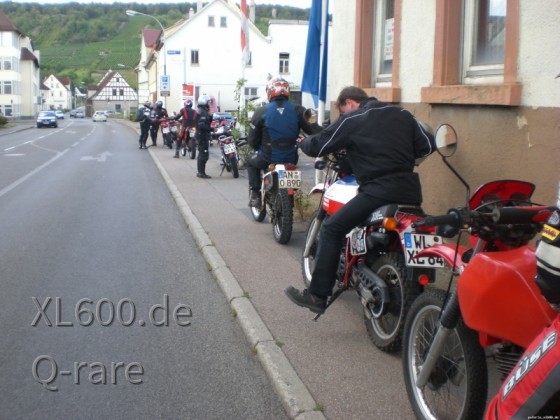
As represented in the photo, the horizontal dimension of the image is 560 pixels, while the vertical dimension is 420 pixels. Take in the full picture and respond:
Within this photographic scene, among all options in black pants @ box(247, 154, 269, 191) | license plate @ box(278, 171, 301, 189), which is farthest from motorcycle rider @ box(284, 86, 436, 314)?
black pants @ box(247, 154, 269, 191)

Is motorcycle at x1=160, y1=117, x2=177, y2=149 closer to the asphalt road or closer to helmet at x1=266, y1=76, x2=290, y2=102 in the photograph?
the asphalt road

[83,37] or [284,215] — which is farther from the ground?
[83,37]

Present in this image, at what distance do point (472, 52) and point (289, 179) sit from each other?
2519 millimetres

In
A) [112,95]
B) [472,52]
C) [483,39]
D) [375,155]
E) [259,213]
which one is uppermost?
[112,95]

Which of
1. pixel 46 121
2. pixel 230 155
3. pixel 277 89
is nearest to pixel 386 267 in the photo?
pixel 277 89

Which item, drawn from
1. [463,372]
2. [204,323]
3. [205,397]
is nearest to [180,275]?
[204,323]

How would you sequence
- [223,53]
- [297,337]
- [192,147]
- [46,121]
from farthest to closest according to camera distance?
[223,53] < [46,121] < [192,147] < [297,337]

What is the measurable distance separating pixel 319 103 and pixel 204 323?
6062mm

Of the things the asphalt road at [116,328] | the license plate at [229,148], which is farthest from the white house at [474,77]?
the license plate at [229,148]

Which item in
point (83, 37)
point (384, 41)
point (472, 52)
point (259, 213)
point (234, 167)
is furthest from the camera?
point (83, 37)

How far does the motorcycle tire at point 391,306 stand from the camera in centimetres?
→ 459

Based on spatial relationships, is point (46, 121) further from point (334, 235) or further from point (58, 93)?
point (58, 93)

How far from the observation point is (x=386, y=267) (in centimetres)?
485

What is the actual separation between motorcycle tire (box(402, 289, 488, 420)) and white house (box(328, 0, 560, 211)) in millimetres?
2081
